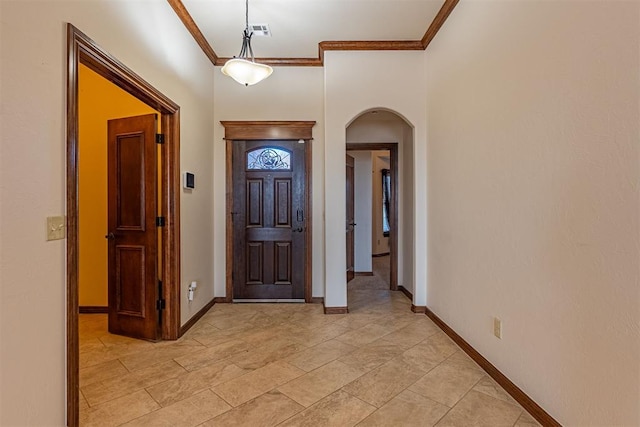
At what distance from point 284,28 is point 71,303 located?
2984 mm

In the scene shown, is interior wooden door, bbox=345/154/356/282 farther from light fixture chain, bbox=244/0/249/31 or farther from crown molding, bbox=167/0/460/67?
light fixture chain, bbox=244/0/249/31

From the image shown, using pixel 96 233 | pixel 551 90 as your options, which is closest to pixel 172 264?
pixel 96 233

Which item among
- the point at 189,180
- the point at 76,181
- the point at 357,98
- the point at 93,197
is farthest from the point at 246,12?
the point at 93,197

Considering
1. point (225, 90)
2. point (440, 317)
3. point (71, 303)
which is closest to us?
point (71, 303)

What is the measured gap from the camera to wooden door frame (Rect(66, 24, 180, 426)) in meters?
1.64

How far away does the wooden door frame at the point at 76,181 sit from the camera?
5.37 ft

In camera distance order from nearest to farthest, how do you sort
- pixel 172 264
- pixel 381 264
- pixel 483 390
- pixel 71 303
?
pixel 71 303, pixel 483 390, pixel 172 264, pixel 381 264

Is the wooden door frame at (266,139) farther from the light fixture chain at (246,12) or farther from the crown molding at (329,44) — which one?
the light fixture chain at (246,12)

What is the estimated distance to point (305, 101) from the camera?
404 cm

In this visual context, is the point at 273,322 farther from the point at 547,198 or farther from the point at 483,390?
the point at 547,198

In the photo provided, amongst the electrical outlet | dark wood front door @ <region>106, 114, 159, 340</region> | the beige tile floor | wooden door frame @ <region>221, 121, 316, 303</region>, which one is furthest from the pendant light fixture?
the electrical outlet

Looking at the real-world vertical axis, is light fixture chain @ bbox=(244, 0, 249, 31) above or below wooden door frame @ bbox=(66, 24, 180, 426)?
above

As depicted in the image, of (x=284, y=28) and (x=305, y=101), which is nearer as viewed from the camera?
(x=284, y=28)

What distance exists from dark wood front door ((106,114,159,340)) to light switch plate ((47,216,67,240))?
49.6 inches
